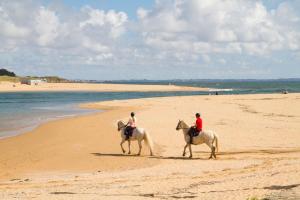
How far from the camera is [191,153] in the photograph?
2044cm

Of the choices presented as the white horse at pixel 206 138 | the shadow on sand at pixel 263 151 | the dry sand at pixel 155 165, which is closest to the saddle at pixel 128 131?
the dry sand at pixel 155 165

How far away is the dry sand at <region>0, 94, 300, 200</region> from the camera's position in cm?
1319

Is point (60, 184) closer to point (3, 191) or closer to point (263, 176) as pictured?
point (3, 191)

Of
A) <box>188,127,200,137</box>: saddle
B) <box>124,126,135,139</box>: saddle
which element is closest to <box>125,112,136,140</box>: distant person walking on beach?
<box>124,126,135,139</box>: saddle

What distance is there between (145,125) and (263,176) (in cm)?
1922

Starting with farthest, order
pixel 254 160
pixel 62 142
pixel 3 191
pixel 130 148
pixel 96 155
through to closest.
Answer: pixel 62 142
pixel 130 148
pixel 96 155
pixel 254 160
pixel 3 191

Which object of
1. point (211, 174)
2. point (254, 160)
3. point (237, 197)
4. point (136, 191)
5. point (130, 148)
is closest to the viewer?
point (237, 197)

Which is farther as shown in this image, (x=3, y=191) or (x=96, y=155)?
(x=96, y=155)

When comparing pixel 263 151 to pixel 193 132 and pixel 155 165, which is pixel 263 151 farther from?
pixel 155 165

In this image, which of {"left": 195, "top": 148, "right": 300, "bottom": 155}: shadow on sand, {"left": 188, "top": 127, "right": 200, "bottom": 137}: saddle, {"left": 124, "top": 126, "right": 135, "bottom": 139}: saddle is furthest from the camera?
{"left": 124, "top": 126, "right": 135, "bottom": 139}: saddle

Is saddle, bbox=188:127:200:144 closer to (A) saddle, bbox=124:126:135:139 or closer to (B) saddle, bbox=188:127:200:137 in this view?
(B) saddle, bbox=188:127:200:137

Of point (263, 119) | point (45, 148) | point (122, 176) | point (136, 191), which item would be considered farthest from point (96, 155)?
point (263, 119)

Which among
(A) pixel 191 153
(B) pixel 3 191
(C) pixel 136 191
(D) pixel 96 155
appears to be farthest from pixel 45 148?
(C) pixel 136 191

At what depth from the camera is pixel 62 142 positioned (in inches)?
1043
